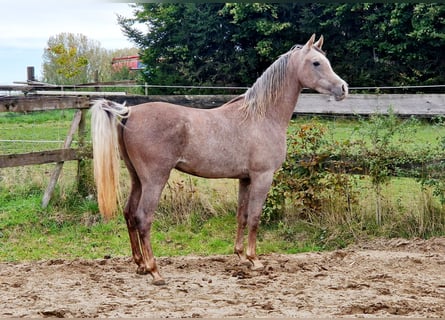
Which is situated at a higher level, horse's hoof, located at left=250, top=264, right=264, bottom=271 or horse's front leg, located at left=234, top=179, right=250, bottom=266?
horse's front leg, located at left=234, top=179, right=250, bottom=266

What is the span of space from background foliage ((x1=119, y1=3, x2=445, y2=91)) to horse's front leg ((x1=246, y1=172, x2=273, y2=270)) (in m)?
12.9

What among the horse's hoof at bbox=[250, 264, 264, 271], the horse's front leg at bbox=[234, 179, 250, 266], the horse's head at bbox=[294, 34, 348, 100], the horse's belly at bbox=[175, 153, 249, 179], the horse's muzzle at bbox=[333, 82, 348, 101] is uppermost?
the horse's head at bbox=[294, 34, 348, 100]

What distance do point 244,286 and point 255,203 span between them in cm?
93

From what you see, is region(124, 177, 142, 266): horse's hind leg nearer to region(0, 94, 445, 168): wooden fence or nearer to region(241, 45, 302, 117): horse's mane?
region(241, 45, 302, 117): horse's mane

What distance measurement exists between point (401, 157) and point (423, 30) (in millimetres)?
11819

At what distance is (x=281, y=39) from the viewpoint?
18.9 metres

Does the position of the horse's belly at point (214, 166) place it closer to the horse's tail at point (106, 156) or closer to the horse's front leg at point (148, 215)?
the horse's front leg at point (148, 215)

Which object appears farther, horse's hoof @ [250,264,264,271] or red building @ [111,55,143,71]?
red building @ [111,55,143,71]

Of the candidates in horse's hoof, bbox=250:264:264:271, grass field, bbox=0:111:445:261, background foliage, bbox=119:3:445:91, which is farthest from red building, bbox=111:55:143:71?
horse's hoof, bbox=250:264:264:271

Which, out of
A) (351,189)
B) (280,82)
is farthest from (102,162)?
(351,189)

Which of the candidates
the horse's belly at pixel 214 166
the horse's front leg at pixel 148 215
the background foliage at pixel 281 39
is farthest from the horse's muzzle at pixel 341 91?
the background foliage at pixel 281 39

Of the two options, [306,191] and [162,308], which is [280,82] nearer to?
[306,191]

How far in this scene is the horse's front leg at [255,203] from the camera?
4988 millimetres

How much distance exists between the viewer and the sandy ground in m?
3.67
